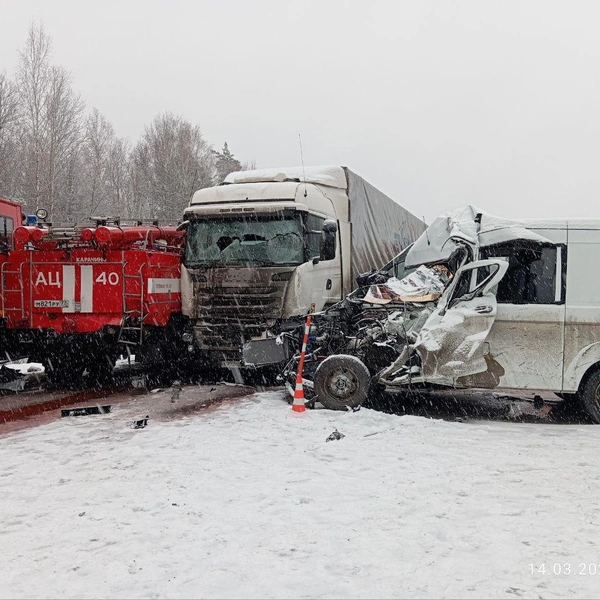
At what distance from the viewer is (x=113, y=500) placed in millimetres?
4727

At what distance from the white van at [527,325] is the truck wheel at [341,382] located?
0.94ft

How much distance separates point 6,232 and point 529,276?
9312mm

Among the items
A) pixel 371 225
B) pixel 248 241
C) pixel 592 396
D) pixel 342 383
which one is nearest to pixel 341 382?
pixel 342 383

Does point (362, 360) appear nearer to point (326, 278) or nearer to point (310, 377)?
point (310, 377)

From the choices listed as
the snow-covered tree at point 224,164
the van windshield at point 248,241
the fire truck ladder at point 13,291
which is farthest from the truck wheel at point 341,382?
the snow-covered tree at point 224,164

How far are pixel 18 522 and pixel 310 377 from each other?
4.94 m

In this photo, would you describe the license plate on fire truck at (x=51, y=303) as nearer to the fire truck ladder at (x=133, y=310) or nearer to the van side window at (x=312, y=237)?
the fire truck ladder at (x=133, y=310)

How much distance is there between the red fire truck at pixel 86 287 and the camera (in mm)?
10359

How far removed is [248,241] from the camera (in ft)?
34.5

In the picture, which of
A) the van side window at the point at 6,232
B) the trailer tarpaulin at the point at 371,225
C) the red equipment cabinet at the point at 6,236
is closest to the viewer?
the red equipment cabinet at the point at 6,236

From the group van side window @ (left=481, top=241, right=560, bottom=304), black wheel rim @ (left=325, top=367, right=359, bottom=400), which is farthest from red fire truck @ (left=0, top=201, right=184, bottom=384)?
van side window @ (left=481, top=241, right=560, bottom=304)

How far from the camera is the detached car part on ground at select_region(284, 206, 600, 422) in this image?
7770 mm

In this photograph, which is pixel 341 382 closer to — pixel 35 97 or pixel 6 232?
pixel 6 232

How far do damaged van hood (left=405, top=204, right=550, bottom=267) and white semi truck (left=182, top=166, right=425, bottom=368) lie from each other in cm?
166
